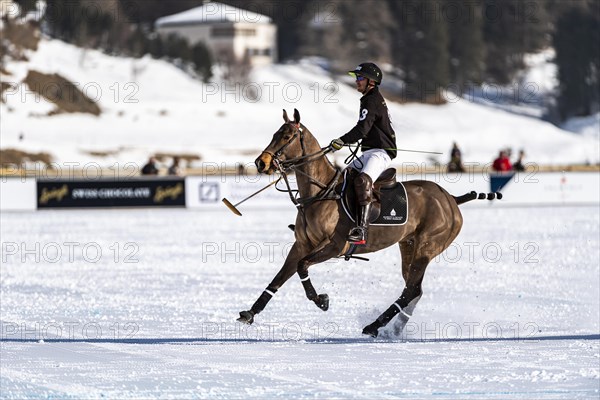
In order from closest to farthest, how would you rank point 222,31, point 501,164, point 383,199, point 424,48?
point 383,199 → point 501,164 → point 424,48 → point 222,31

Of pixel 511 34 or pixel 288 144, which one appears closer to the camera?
pixel 288 144

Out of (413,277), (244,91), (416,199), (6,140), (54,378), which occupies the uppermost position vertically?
(244,91)

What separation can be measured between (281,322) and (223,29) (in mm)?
83256

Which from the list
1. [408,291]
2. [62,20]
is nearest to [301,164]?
[408,291]

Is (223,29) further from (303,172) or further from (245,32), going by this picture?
(303,172)

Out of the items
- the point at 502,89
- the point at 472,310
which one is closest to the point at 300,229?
the point at 472,310

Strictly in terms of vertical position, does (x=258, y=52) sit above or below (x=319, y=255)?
Result: above

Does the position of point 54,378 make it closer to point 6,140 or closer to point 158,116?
point 6,140

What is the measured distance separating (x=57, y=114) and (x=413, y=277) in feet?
172

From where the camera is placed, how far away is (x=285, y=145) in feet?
31.6

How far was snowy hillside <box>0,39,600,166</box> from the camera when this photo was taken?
57.7 meters

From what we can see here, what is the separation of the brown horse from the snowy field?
356mm

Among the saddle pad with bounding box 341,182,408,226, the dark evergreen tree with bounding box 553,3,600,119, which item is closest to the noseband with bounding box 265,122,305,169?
the saddle pad with bounding box 341,182,408,226

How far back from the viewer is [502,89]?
87.7 meters
